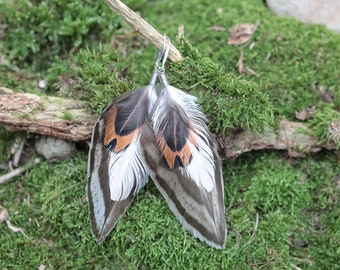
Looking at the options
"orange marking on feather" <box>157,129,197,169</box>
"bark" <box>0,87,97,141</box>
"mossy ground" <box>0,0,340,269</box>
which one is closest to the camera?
"orange marking on feather" <box>157,129,197,169</box>

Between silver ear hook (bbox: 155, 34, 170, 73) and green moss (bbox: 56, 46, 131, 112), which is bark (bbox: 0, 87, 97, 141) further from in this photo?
silver ear hook (bbox: 155, 34, 170, 73)

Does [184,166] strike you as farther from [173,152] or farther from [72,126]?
[72,126]

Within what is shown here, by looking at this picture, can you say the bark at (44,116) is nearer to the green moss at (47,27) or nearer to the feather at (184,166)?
the feather at (184,166)

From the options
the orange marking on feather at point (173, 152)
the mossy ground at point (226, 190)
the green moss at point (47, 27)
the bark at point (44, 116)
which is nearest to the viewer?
the orange marking on feather at point (173, 152)

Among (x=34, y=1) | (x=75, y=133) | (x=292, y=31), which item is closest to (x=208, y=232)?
(x=75, y=133)

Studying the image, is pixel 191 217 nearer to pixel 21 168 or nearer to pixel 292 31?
pixel 21 168

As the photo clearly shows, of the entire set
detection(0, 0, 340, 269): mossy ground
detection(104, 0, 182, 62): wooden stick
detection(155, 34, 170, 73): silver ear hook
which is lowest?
detection(0, 0, 340, 269): mossy ground

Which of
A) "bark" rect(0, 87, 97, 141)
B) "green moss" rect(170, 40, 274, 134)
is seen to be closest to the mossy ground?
"green moss" rect(170, 40, 274, 134)

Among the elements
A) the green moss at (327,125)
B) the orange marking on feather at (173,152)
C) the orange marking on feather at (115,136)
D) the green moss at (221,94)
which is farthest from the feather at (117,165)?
the green moss at (327,125)
